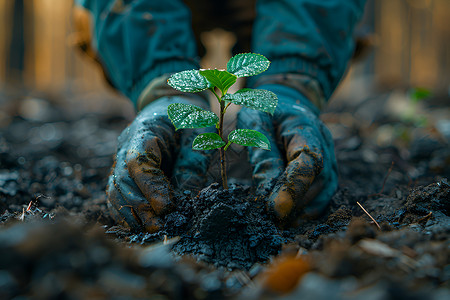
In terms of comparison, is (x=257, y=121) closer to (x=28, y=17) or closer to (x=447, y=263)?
(x=447, y=263)

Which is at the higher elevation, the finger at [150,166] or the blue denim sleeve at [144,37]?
the blue denim sleeve at [144,37]

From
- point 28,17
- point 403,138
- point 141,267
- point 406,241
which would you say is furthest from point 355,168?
point 28,17

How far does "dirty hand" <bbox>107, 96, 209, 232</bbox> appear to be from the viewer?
1.08 m

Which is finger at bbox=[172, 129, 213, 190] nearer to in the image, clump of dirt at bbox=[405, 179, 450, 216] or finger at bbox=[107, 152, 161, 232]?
finger at bbox=[107, 152, 161, 232]

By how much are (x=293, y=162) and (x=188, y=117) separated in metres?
0.41

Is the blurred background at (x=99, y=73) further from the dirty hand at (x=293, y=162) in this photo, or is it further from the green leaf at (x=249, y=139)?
the green leaf at (x=249, y=139)

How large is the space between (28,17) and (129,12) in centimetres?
747

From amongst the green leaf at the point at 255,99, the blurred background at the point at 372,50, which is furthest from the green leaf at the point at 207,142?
the blurred background at the point at 372,50

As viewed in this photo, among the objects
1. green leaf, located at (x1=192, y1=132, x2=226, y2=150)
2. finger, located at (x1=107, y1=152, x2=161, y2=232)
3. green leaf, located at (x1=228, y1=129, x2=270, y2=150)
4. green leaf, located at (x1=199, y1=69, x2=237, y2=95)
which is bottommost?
finger, located at (x1=107, y1=152, x2=161, y2=232)

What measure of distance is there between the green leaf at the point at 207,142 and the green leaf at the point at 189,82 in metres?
0.15

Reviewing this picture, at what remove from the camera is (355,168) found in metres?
2.02

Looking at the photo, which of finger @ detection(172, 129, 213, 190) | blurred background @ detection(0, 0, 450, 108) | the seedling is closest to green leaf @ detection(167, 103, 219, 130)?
the seedling

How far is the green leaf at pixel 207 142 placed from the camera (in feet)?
3.28

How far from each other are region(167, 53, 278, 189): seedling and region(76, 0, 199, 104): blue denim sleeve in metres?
0.65
